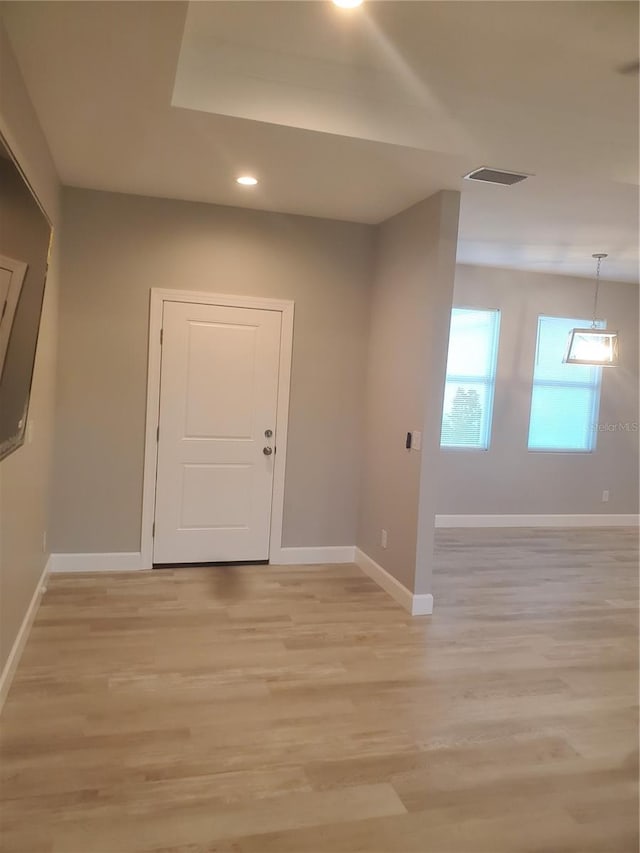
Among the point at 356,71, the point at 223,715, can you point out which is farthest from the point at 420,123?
the point at 223,715

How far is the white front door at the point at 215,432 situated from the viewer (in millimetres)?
4367

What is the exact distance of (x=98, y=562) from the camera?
4.30 metres

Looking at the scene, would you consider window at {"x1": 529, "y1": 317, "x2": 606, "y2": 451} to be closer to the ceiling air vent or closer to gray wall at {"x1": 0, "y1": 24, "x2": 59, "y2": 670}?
the ceiling air vent

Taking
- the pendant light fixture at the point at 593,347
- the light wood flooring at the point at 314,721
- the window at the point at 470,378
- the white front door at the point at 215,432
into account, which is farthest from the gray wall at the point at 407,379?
the pendant light fixture at the point at 593,347

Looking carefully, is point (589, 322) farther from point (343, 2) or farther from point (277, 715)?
point (277, 715)

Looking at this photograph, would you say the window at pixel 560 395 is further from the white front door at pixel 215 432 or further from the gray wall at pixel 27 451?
the gray wall at pixel 27 451

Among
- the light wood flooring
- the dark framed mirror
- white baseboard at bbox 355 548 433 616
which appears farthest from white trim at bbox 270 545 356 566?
the dark framed mirror

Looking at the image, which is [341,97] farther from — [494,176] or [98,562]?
[98,562]

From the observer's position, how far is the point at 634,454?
688cm

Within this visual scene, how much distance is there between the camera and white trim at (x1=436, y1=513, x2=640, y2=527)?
632 cm

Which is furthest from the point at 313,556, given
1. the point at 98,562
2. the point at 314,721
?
the point at 314,721

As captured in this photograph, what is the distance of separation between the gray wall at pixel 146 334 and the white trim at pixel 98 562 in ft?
0.19

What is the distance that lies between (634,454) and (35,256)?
652 centimetres

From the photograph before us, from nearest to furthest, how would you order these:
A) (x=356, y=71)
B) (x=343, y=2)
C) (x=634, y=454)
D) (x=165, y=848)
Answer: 1. (x=165, y=848)
2. (x=343, y=2)
3. (x=356, y=71)
4. (x=634, y=454)
